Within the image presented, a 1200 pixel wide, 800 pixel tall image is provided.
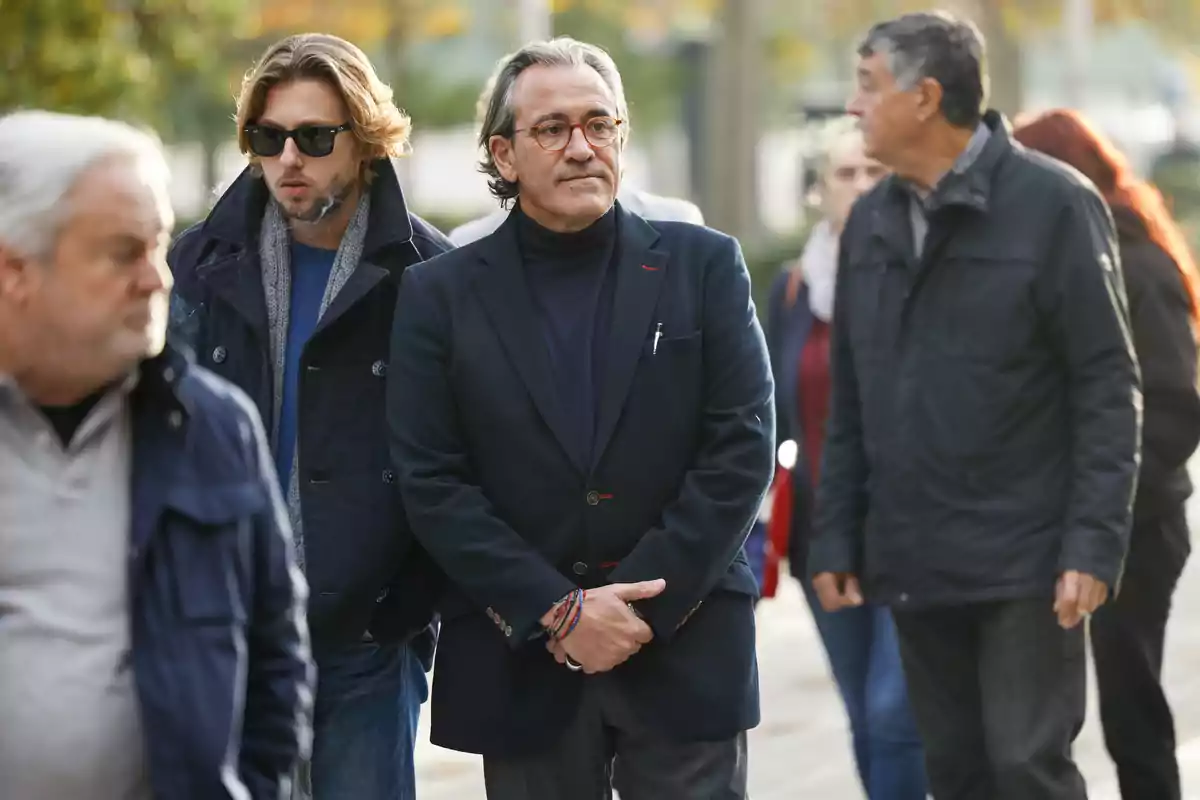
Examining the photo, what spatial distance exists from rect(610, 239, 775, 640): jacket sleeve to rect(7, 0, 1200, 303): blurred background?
28.8 feet

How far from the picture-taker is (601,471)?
4633 mm

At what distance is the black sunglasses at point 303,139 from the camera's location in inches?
194

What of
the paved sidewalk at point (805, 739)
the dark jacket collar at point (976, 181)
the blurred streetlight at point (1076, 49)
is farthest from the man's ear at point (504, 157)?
the blurred streetlight at point (1076, 49)

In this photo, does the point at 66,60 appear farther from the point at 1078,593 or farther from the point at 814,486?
the point at 1078,593

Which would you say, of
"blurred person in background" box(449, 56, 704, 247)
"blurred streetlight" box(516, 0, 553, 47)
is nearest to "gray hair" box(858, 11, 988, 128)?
"blurred person in background" box(449, 56, 704, 247)

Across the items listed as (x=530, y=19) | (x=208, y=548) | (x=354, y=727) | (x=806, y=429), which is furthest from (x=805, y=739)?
(x=530, y=19)

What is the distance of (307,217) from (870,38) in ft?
5.21

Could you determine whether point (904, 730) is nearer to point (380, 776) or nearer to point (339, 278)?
point (380, 776)

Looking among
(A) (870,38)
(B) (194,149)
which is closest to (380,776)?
(A) (870,38)

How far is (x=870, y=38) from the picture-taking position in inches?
230

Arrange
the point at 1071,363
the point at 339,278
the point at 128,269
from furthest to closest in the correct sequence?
the point at 1071,363, the point at 339,278, the point at 128,269

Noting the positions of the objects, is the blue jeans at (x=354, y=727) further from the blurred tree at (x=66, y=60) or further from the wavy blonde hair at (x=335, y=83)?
the blurred tree at (x=66, y=60)

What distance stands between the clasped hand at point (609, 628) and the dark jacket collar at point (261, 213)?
897 mm

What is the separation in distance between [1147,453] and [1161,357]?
0.87 ft
